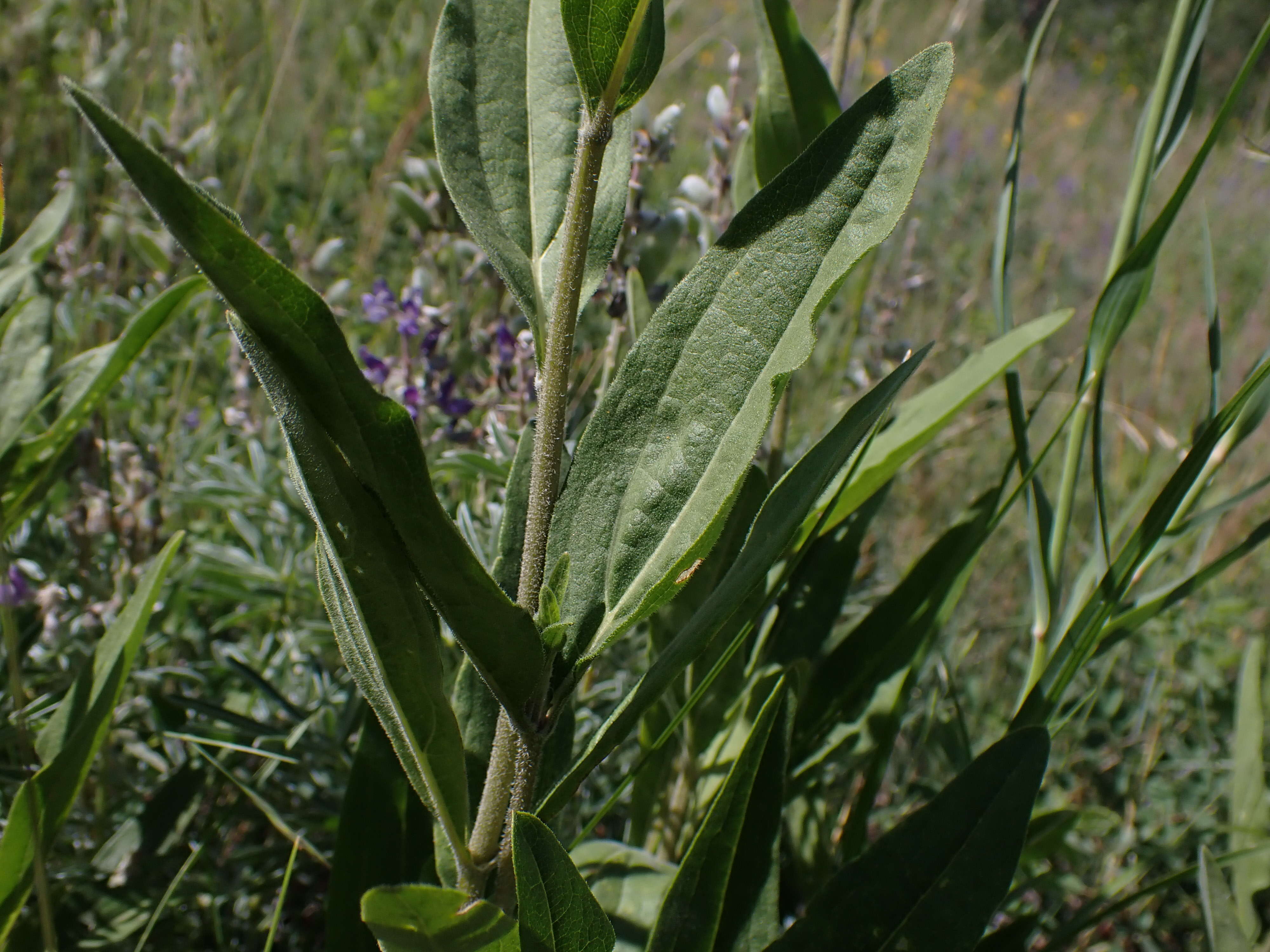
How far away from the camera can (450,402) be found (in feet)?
3.87

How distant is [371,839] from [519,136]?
0.57 meters

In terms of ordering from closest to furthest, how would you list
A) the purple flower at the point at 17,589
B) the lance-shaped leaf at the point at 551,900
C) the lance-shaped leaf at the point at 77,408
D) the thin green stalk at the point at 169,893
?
the lance-shaped leaf at the point at 551,900
the thin green stalk at the point at 169,893
the lance-shaped leaf at the point at 77,408
the purple flower at the point at 17,589

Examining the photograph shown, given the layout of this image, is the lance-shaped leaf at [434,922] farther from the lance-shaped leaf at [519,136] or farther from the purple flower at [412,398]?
the purple flower at [412,398]

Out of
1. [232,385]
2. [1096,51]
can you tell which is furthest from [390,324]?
[1096,51]

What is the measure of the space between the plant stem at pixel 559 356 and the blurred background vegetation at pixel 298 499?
364 mm

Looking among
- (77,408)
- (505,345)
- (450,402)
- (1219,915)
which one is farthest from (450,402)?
(1219,915)

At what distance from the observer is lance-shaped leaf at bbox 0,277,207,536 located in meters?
0.87

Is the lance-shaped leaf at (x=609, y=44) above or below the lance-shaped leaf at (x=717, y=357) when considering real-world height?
above

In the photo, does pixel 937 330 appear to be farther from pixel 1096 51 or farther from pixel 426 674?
pixel 1096 51

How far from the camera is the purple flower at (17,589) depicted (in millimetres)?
978

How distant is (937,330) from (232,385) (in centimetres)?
231

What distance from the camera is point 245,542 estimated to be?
1470 millimetres

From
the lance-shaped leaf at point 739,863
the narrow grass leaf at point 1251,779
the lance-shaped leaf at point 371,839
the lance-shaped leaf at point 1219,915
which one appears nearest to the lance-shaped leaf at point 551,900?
the lance-shaped leaf at point 739,863

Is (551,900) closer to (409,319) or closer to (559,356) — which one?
(559,356)
